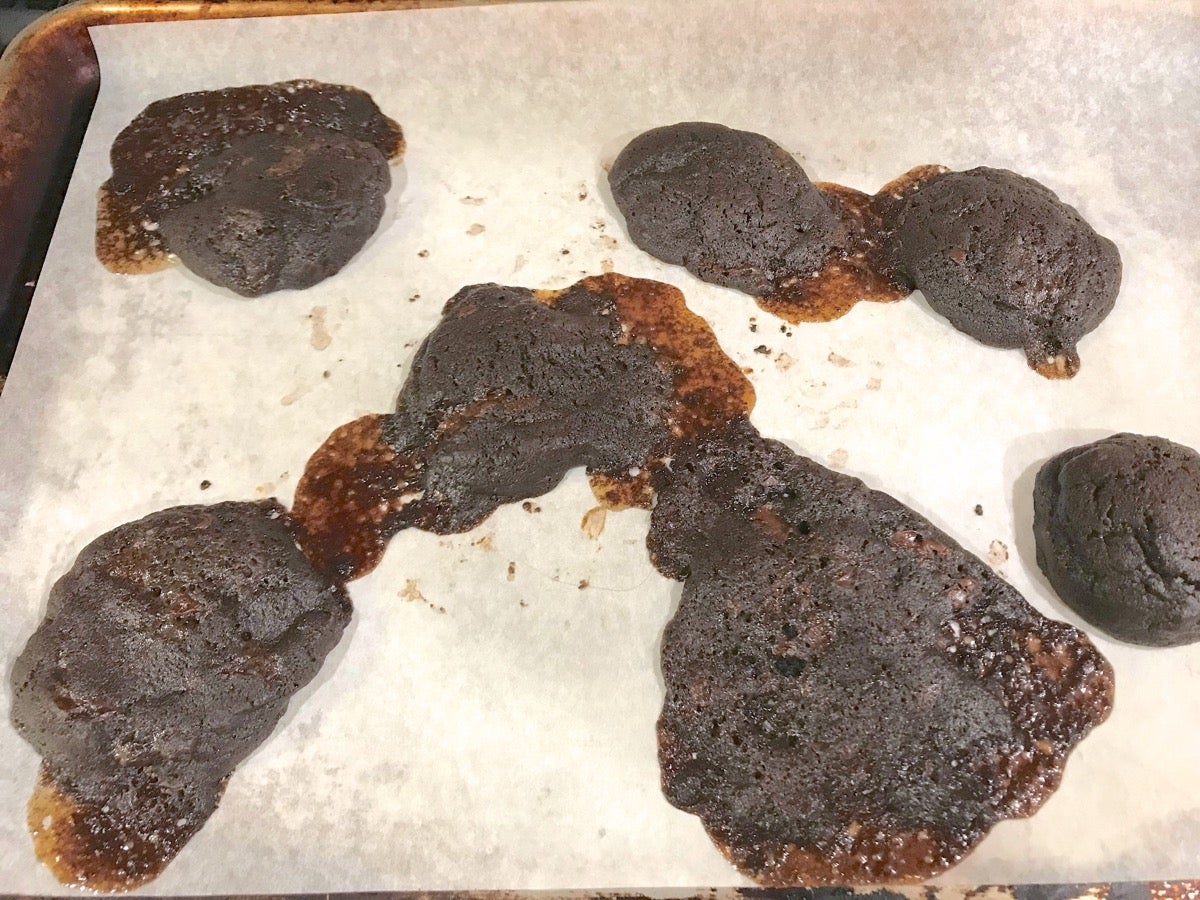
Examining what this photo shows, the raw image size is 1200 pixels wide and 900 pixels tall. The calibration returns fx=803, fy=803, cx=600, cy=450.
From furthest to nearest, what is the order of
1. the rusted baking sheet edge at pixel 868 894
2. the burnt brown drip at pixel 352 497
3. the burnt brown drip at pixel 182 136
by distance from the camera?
the burnt brown drip at pixel 182 136 → the burnt brown drip at pixel 352 497 → the rusted baking sheet edge at pixel 868 894

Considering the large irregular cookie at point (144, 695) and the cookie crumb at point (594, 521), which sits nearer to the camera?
the large irregular cookie at point (144, 695)

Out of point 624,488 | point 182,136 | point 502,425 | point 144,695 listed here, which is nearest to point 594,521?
point 624,488

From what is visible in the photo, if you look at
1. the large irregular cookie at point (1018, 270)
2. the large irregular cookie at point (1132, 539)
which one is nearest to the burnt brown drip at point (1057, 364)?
the large irregular cookie at point (1018, 270)

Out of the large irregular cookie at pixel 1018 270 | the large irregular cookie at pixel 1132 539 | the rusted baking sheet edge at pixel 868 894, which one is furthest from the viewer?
the large irregular cookie at pixel 1018 270

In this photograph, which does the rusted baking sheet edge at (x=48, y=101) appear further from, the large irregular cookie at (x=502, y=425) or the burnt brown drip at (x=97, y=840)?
the burnt brown drip at (x=97, y=840)

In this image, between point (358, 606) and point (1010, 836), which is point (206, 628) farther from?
point (1010, 836)

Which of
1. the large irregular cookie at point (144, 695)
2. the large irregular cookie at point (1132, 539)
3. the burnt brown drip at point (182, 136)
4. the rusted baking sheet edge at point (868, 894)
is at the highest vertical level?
the burnt brown drip at point (182, 136)

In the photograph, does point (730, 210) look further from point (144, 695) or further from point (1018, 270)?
point (144, 695)
